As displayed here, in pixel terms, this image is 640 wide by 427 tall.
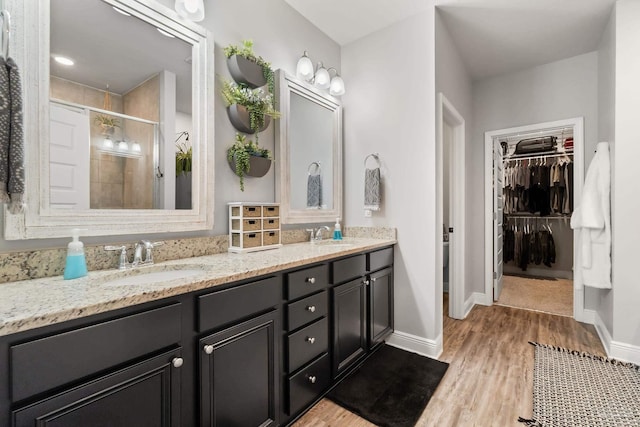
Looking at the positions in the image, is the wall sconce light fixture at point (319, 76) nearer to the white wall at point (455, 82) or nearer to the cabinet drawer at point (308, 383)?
the white wall at point (455, 82)

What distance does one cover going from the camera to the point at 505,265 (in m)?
5.37

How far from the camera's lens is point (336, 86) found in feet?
8.79

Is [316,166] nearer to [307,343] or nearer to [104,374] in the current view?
[307,343]

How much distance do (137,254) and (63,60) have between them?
91 centimetres

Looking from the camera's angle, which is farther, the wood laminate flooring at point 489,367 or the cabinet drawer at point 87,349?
the wood laminate flooring at point 489,367

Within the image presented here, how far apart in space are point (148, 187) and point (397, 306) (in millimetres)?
2097

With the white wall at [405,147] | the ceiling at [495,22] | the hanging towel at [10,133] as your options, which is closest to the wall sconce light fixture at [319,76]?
the white wall at [405,147]

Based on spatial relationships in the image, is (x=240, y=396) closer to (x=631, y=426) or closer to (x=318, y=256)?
(x=318, y=256)

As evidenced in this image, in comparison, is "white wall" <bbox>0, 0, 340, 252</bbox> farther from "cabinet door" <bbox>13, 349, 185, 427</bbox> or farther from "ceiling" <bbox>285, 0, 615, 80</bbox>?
"cabinet door" <bbox>13, 349, 185, 427</bbox>

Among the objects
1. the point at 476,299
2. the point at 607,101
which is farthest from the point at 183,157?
the point at 476,299

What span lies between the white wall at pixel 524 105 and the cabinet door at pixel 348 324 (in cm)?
202

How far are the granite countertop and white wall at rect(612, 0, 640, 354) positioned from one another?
2.48 metres

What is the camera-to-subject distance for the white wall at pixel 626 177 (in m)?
2.20

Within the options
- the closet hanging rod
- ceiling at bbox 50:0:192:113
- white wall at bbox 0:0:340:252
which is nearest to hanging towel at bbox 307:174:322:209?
white wall at bbox 0:0:340:252
